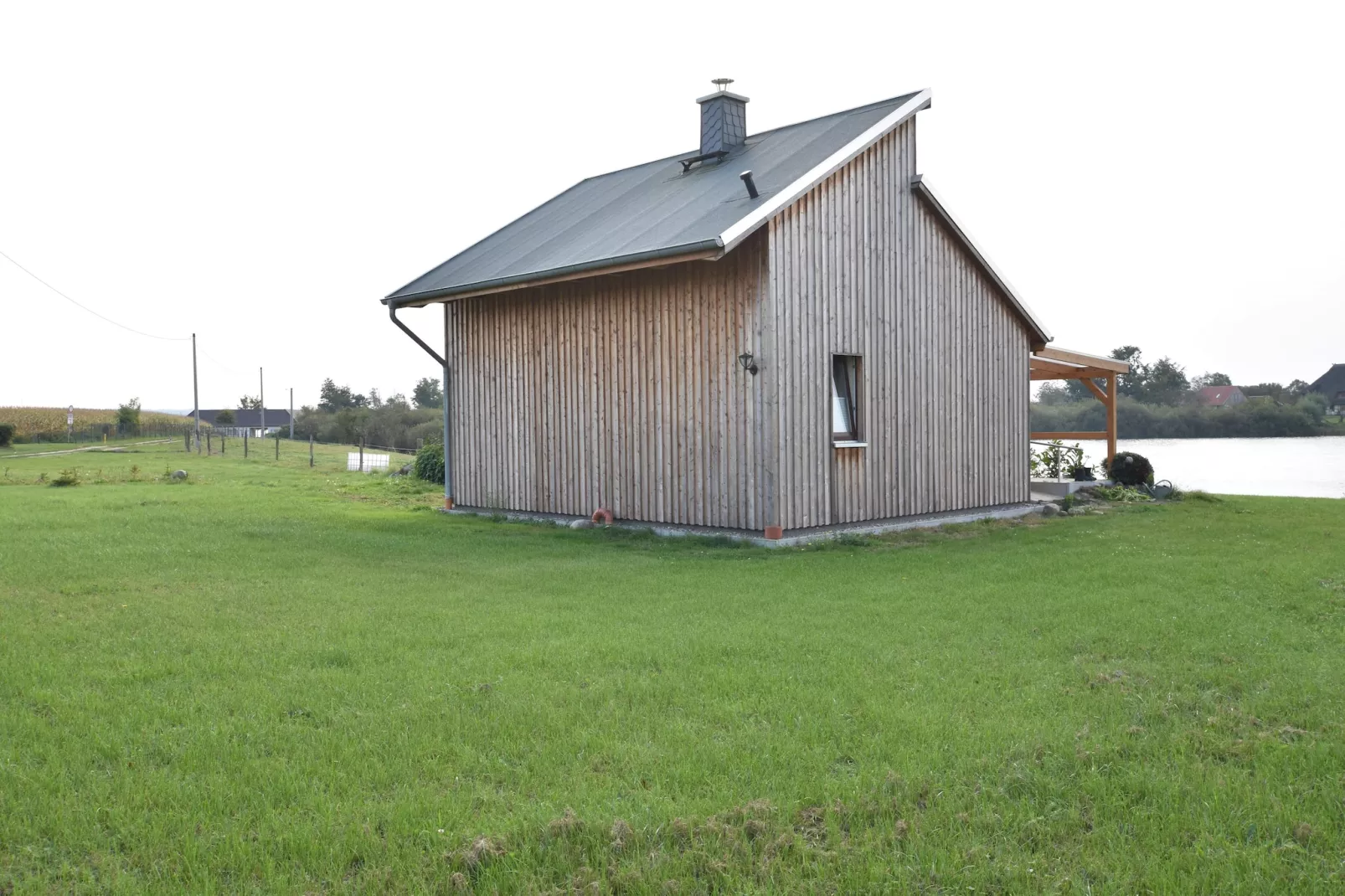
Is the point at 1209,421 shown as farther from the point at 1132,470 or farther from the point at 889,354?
the point at 889,354

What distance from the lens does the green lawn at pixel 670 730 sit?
3.30m

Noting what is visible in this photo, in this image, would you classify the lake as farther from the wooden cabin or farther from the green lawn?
the green lawn

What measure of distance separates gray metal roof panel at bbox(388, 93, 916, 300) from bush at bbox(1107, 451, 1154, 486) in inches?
380

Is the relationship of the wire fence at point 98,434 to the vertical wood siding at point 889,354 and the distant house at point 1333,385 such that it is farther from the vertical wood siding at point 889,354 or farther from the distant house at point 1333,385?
the distant house at point 1333,385

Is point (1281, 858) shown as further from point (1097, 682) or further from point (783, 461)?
point (783, 461)

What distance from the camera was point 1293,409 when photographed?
97.0 feet

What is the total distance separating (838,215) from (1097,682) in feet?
29.0

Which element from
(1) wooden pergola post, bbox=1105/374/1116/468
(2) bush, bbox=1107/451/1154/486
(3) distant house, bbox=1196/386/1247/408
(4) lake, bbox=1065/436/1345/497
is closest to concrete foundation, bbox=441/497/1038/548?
(2) bush, bbox=1107/451/1154/486

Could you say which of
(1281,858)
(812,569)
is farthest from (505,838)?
(812,569)

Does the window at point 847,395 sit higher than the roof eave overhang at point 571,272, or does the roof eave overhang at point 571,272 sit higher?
the roof eave overhang at point 571,272

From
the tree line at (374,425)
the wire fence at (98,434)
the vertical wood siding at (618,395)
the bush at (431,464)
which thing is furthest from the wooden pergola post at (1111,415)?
the wire fence at (98,434)

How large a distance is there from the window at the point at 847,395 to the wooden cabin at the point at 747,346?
31 millimetres

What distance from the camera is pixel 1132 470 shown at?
65.5ft

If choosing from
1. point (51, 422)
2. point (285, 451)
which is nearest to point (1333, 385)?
point (285, 451)
